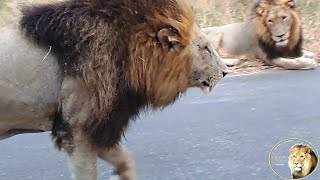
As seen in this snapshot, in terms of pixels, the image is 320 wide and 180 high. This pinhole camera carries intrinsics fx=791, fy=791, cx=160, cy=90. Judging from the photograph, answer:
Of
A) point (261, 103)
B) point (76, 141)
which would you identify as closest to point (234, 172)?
point (76, 141)

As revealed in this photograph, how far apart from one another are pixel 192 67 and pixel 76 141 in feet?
2.46

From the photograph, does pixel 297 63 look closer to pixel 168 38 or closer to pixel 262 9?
pixel 262 9

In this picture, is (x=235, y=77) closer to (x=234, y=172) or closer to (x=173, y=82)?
(x=234, y=172)

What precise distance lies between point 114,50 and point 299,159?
1505 millimetres

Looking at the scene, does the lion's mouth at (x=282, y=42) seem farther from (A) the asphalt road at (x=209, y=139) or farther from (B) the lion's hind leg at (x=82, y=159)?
(B) the lion's hind leg at (x=82, y=159)

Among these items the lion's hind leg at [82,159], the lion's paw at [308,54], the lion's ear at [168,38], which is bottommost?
the lion's paw at [308,54]

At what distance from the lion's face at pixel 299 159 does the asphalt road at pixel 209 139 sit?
3.5 inches

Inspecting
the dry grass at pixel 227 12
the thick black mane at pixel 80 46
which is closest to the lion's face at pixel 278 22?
the dry grass at pixel 227 12

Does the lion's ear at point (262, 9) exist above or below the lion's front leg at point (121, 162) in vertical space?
below

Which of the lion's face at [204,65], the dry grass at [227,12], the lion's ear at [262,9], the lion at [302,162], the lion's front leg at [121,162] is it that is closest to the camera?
the lion's face at [204,65]

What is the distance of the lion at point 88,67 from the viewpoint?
404cm

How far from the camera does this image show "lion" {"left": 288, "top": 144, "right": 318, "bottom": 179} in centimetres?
465

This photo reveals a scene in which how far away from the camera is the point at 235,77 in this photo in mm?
9672

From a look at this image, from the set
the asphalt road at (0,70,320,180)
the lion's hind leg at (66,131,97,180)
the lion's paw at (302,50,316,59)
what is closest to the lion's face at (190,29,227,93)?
the asphalt road at (0,70,320,180)
